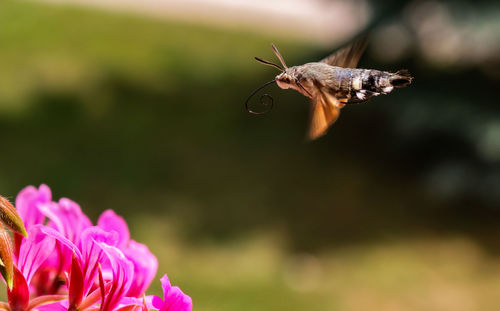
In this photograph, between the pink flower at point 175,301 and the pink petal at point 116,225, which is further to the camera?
the pink petal at point 116,225

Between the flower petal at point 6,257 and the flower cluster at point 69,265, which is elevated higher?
the flower cluster at point 69,265

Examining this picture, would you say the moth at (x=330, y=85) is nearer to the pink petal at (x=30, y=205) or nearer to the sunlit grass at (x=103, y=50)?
the pink petal at (x=30, y=205)

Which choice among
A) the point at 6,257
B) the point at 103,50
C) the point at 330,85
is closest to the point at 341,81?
the point at 330,85

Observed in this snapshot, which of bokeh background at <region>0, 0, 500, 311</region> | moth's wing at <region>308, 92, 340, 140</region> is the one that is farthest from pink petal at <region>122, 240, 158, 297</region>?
bokeh background at <region>0, 0, 500, 311</region>

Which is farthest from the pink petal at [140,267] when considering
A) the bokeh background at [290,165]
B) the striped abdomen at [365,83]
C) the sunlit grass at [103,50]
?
the sunlit grass at [103,50]

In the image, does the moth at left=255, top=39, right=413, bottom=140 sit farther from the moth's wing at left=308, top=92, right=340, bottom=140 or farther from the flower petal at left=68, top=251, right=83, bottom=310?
the flower petal at left=68, top=251, right=83, bottom=310

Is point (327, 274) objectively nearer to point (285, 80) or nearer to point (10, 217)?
point (285, 80)

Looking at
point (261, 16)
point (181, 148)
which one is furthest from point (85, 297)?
point (261, 16)

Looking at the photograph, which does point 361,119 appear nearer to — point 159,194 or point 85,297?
point 159,194

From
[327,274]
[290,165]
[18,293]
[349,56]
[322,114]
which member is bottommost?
[18,293]
